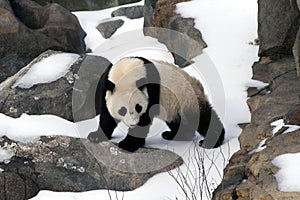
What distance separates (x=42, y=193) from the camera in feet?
18.8

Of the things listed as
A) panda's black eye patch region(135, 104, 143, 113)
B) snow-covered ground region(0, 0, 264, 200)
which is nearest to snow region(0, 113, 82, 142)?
snow-covered ground region(0, 0, 264, 200)

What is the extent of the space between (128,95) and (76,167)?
3.05ft

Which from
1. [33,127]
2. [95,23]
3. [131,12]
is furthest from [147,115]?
[131,12]

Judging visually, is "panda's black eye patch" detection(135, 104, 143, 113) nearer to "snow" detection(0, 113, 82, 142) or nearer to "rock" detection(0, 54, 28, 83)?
"snow" detection(0, 113, 82, 142)

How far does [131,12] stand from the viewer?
1409 centimetres

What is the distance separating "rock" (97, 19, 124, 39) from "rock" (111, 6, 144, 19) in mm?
425

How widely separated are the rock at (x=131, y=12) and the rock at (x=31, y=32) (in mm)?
2353

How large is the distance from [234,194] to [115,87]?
197 centimetres

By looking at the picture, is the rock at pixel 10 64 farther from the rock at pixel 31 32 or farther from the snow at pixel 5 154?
the snow at pixel 5 154

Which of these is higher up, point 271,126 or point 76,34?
point 271,126

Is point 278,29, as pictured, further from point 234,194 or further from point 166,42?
point 234,194

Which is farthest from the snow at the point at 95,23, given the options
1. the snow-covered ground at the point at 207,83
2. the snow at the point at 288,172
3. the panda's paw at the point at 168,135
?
the snow at the point at 288,172

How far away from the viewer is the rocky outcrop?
13.1 ft

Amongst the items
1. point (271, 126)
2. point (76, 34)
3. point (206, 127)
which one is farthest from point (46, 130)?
point (76, 34)
